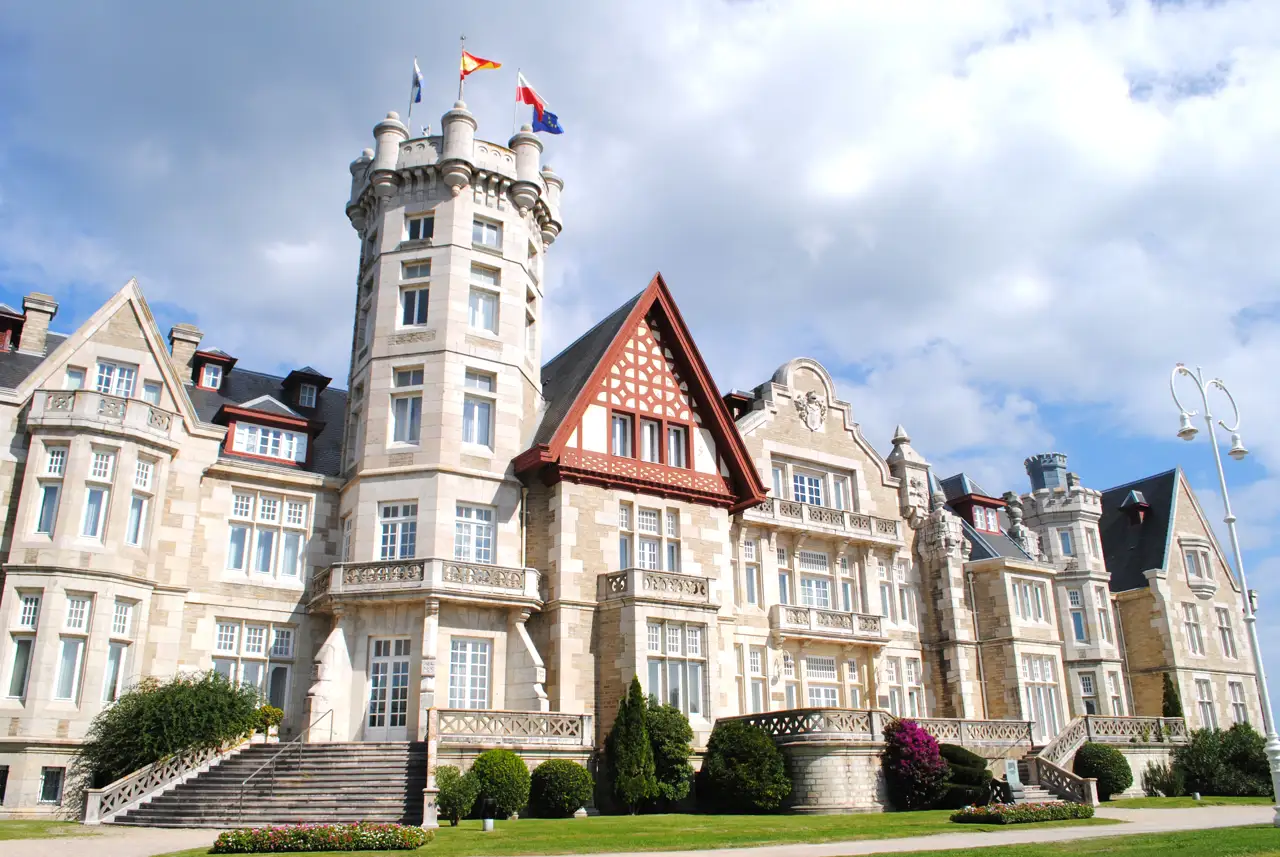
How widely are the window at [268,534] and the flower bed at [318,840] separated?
13.6 metres

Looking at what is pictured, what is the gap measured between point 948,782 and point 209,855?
1909cm

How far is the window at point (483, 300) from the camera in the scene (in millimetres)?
32844

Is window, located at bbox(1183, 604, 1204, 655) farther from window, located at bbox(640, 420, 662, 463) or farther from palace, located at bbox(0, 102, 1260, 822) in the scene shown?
window, located at bbox(640, 420, 662, 463)

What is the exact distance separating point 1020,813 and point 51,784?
901 inches

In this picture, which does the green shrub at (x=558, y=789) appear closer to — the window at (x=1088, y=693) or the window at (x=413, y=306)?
the window at (x=413, y=306)

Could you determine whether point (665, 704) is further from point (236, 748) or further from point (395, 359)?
point (395, 359)

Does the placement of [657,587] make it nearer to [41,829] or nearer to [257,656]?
[257,656]

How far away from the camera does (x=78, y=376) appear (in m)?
28.7

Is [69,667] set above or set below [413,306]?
below

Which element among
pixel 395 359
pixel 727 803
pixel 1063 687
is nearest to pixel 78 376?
pixel 395 359

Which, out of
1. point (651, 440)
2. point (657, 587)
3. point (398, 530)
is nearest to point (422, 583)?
point (398, 530)

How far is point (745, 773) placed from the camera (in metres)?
26.7

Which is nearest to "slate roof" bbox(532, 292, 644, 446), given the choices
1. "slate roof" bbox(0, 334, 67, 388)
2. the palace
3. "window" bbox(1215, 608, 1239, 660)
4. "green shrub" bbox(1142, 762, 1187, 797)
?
the palace

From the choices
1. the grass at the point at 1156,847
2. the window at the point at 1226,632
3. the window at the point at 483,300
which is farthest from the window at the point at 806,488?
the window at the point at 1226,632
